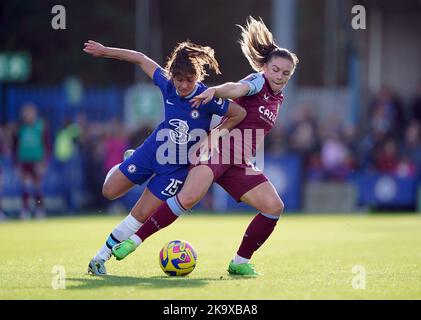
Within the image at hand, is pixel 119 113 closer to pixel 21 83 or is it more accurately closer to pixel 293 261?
pixel 21 83

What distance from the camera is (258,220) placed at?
834 cm

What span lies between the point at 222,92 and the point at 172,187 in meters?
1.00

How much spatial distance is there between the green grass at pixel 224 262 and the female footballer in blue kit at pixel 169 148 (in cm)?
48

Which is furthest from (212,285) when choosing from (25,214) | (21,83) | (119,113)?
(21,83)

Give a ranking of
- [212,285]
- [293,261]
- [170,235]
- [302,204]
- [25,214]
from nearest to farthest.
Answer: [212,285] → [293,261] → [170,235] → [25,214] → [302,204]

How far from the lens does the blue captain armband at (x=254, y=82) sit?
26.9 feet

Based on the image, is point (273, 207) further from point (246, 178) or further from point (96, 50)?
point (96, 50)

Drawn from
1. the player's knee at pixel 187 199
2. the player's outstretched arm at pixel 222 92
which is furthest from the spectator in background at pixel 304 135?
the player's knee at pixel 187 199

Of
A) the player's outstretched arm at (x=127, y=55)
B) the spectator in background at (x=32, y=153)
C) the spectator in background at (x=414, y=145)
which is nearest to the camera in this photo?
the player's outstretched arm at (x=127, y=55)

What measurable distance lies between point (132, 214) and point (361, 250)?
364 centimetres

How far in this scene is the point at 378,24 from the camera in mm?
26453

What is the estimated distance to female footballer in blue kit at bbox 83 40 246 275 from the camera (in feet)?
26.6
